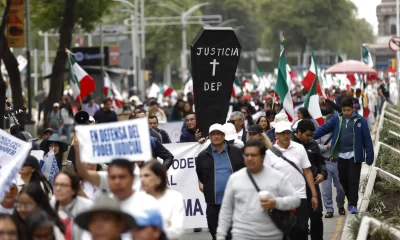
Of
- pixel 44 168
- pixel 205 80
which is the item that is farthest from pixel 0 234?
pixel 205 80

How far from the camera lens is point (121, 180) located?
26.6 ft

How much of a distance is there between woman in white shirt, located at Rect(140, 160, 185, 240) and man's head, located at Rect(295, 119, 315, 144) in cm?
493

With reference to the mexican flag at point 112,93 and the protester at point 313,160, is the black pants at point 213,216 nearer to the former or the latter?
the protester at point 313,160

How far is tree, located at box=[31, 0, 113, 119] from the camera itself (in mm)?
35562

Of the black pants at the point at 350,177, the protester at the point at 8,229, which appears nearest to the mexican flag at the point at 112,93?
the black pants at the point at 350,177

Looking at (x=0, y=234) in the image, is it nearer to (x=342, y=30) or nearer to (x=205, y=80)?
(x=205, y=80)

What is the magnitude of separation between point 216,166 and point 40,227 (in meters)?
4.55

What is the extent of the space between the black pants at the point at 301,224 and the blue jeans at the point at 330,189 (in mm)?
4615

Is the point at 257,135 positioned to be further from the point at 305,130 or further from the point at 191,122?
the point at 191,122

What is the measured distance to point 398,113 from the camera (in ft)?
123

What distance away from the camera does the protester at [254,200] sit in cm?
952

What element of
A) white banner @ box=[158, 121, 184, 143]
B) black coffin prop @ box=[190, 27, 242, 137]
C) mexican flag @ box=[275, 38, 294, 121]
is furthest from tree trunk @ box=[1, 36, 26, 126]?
black coffin prop @ box=[190, 27, 242, 137]

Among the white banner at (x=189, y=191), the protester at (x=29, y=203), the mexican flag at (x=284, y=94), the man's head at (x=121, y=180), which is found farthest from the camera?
the mexican flag at (x=284, y=94)

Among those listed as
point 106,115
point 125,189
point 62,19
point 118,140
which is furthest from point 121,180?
point 62,19
